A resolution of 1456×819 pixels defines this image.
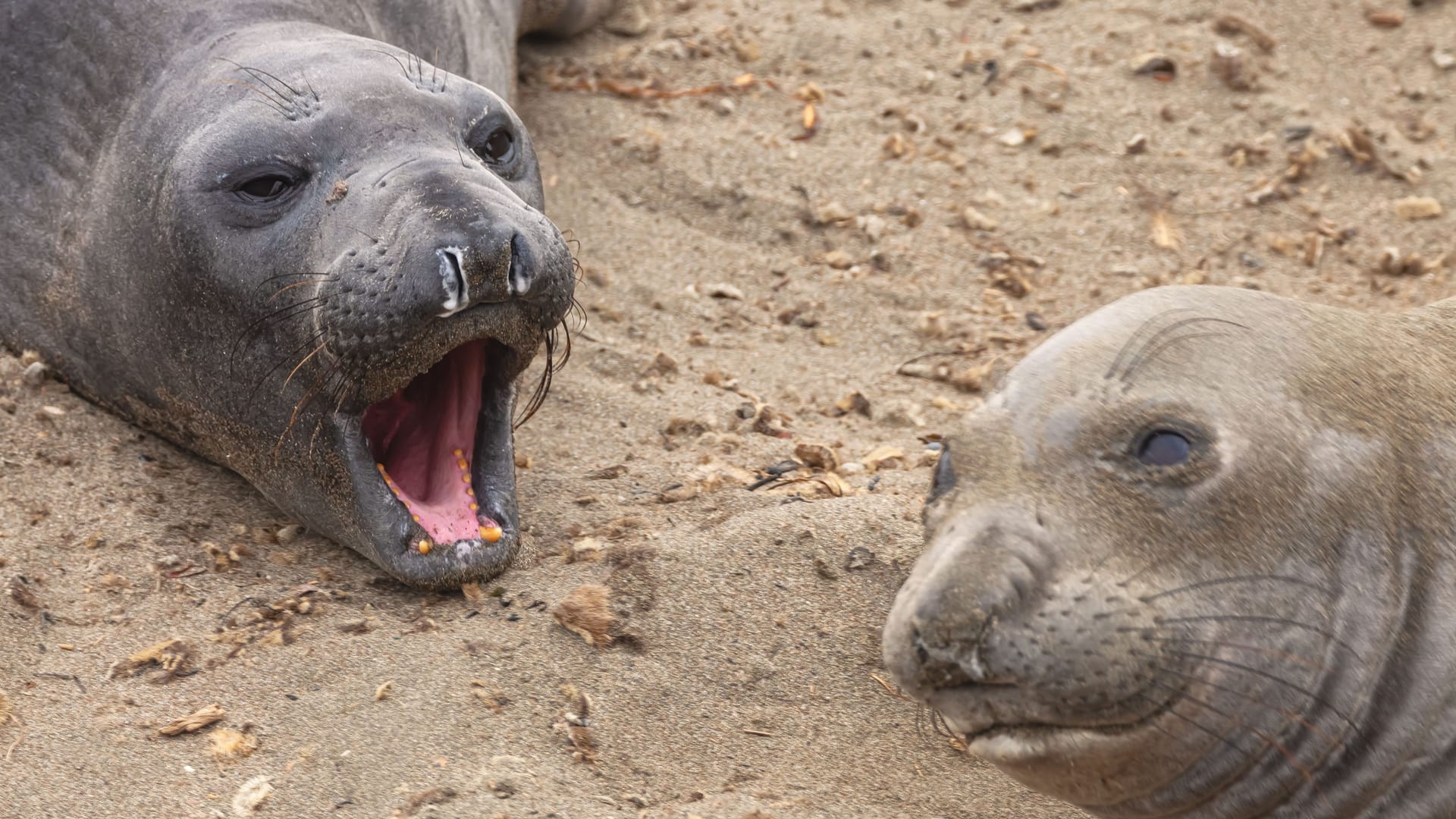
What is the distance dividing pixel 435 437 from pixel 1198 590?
2094mm

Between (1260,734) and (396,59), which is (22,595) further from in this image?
(1260,734)

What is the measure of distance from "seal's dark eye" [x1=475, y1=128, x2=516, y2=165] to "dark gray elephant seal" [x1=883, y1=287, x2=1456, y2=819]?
1922 mm

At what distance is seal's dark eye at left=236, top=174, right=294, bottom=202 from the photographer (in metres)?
3.99

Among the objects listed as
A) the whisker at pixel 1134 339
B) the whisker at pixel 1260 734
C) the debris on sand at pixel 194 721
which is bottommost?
the debris on sand at pixel 194 721

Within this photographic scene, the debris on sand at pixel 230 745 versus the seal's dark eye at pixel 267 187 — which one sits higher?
the seal's dark eye at pixel 267 187

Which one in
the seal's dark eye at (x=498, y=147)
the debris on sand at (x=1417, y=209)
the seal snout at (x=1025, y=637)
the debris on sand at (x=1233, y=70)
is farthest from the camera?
the debris on sand at (x=1233, y=70)

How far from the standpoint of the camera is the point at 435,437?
4094 millimetres

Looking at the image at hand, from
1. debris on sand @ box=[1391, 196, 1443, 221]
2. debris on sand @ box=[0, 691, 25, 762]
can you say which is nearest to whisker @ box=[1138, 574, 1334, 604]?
debris on sand @ box=[0, 691, 25, 762]

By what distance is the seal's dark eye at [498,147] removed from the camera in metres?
4.26

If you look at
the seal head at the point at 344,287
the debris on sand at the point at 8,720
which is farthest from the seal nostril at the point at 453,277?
the debris on sand at the point at 8,720

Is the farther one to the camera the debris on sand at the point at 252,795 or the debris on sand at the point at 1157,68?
the debris on sand at the point at 1157,68

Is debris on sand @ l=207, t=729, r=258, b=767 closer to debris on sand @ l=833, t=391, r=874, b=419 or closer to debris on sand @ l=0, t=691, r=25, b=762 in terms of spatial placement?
debris on sand @ l=0, t=691, r=25, b=762

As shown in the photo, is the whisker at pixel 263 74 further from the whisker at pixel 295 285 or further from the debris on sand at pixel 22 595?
the debris on sand at pixel 22 595

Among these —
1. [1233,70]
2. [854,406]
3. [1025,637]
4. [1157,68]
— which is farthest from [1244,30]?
[1025,637]
